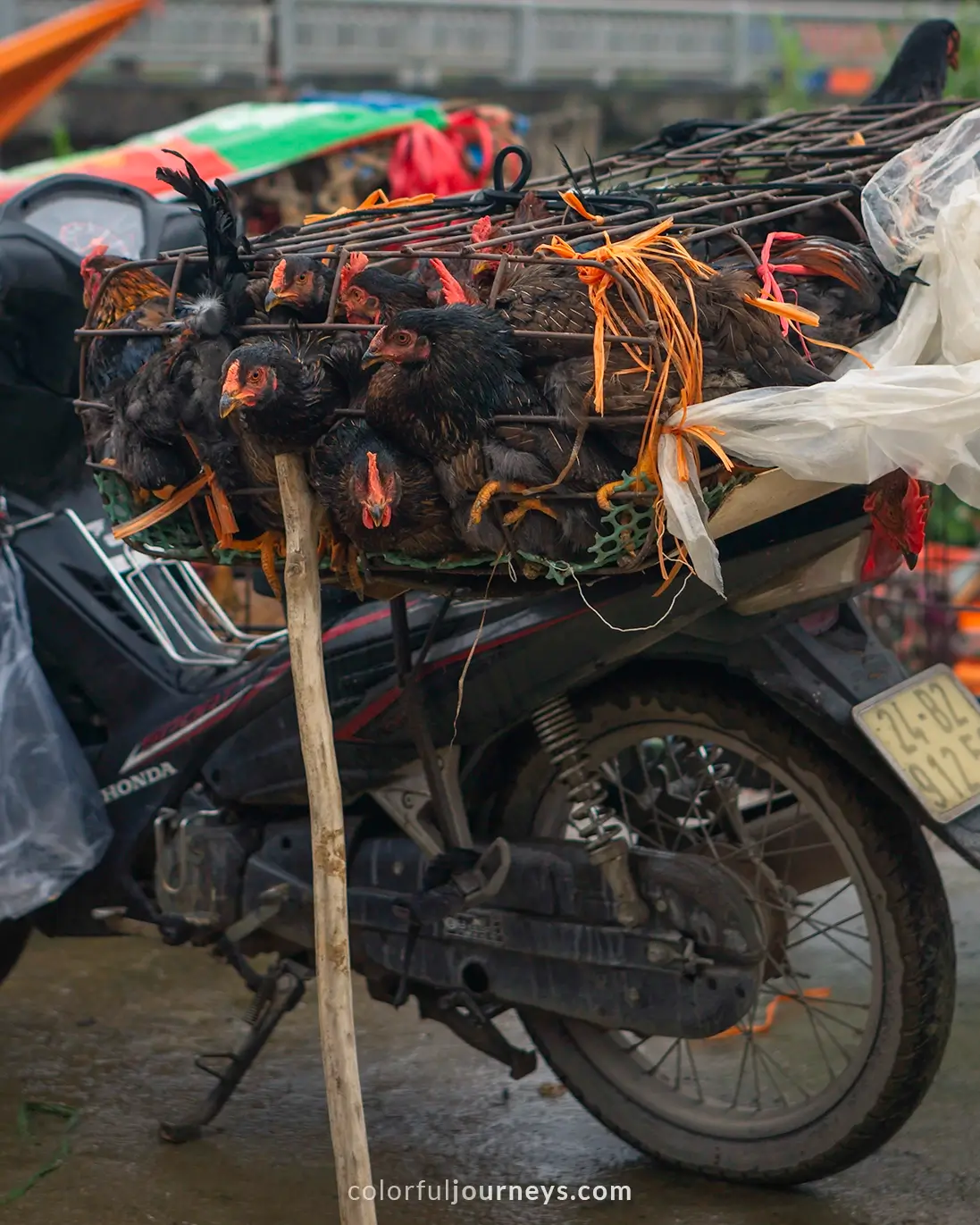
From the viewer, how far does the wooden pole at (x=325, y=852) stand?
2230mm

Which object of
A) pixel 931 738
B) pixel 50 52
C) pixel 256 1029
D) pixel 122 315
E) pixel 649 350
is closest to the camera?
pixel 649 350

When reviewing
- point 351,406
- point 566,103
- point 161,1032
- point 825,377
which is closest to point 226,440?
point 351,406

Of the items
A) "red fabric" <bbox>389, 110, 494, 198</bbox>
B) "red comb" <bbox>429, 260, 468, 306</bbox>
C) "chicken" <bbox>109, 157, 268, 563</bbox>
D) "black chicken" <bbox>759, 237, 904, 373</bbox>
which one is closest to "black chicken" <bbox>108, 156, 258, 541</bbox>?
"chicken" <bbox>109, 157, 268, 563</bbox>

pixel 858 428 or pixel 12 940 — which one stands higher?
pixel 858 428

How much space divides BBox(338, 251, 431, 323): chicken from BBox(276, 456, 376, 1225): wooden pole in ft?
0.74

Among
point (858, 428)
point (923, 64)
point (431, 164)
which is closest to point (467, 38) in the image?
point (431, 164)

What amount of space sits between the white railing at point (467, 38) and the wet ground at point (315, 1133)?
8.25m

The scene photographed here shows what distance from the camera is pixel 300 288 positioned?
88.8 inches

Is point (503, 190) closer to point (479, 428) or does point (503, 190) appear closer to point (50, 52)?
point (479, 428)

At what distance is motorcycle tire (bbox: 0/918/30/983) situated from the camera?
10.6 feet

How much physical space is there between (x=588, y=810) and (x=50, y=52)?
18.3 ft

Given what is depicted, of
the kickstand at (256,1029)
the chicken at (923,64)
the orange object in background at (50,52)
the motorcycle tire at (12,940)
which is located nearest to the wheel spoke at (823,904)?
the kickstand at (256,1029)
